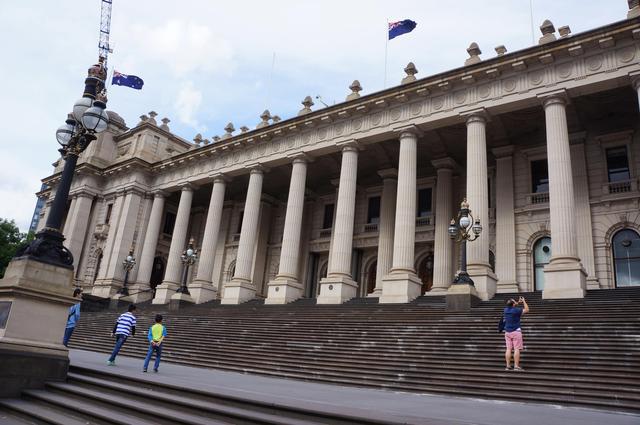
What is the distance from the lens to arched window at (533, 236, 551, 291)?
2181cm

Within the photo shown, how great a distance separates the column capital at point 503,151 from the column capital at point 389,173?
5.70 metres

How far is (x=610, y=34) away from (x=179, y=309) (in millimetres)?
22613

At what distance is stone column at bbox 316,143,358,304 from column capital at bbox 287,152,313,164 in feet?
8.75

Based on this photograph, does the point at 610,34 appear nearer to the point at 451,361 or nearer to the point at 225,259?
the point at 451,361

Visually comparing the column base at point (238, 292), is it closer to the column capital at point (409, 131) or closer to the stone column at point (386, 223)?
the stone column at point (386, 223)

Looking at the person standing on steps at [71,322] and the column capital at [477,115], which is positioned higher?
the column capital at [477,115]

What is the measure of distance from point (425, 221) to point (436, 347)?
50.2ft

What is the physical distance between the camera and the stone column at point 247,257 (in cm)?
2572

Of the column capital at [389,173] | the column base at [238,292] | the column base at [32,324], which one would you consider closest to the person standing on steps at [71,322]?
the column base at [32,324]

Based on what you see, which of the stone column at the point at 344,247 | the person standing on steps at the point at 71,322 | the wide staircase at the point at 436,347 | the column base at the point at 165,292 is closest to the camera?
the wide staircase at the point at 436,347

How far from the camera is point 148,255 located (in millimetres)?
33125

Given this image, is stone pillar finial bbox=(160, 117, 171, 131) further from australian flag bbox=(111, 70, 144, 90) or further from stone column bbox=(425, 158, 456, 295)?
stone column bbox=(425, 158, 456, 295)

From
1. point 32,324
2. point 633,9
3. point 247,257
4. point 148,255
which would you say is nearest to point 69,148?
point 32,324

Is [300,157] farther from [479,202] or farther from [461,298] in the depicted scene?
[461,298]
